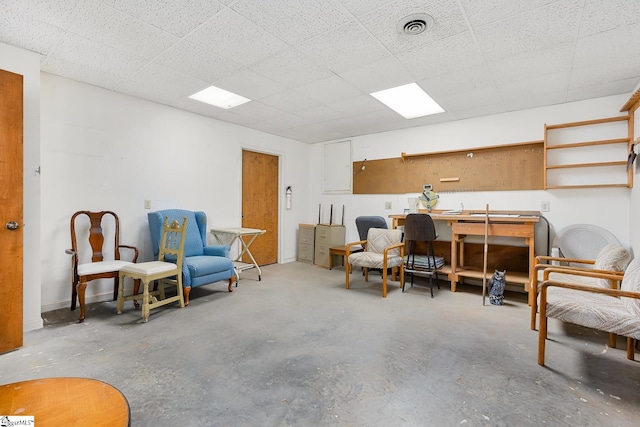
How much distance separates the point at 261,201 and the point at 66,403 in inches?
176

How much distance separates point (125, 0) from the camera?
1.99 m

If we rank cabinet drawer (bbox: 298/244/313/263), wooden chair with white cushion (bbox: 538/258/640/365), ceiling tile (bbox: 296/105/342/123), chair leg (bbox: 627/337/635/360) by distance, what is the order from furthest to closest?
cabinet drawer (bbox: 298/244/313/263) → ceiling tile (bbox: 296/105/342/123) → chair leg (bbox: 627/337/635/360) → wooden chair with white cushion (bbox: 538/258/640/365)

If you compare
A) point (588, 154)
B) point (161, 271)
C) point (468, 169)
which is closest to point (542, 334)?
point (588, 154)

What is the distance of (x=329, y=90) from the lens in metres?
3.49

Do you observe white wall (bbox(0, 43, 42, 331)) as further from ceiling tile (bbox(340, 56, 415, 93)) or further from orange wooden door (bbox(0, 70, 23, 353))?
ceiling tile (bbox(340, 56, 415, 93))

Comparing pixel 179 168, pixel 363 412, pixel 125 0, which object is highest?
pixel 125 0

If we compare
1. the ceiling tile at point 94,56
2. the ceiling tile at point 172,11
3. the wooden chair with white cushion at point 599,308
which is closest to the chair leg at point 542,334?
the wooden chair with white cushion at point 599,308

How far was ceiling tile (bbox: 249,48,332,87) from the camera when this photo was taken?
2736mm

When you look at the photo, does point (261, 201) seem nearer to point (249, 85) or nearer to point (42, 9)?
point (249, 85)

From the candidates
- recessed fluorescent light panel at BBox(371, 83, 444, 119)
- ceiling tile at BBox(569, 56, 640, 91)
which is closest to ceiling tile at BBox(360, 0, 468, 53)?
recessed fluorescent light panel at BBox(371, 83, 444, 119)

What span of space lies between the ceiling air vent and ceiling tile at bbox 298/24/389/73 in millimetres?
256

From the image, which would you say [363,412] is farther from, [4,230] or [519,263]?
[519,263]

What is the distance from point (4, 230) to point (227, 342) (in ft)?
6.15

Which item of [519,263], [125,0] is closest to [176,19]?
[125,0]
